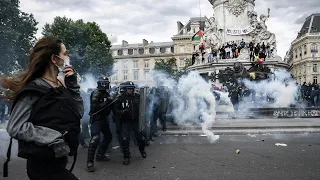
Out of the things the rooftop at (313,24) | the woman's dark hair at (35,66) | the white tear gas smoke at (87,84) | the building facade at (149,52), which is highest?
the rooftop at (313,24)

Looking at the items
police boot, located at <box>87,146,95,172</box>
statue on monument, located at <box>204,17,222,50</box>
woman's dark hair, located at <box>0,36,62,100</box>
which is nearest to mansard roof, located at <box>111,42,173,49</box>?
statue on monument, located at <box>204,17,222,50</box>

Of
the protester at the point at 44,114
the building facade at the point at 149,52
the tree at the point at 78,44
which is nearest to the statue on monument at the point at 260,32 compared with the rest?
the tree at the point at 78,44

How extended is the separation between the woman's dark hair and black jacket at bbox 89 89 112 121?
4.37 meters

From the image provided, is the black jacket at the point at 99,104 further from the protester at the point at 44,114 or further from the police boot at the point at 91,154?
the protester at the point at 44,114

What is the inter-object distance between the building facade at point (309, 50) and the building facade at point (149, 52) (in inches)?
940

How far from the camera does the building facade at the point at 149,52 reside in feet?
253

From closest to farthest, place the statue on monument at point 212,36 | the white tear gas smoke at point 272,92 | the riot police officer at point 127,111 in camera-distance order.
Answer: the riot police officer at point 127,111, the white tear gas smoke at point 272,92, the statue on monument at point 212,36

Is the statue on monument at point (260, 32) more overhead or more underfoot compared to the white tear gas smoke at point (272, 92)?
more overhead

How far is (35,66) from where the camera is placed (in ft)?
7.91

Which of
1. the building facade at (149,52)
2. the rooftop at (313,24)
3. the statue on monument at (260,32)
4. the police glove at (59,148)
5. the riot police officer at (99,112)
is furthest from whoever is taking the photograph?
the building facade at (149,52)

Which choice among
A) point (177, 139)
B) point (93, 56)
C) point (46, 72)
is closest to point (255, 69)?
point (177, 139)

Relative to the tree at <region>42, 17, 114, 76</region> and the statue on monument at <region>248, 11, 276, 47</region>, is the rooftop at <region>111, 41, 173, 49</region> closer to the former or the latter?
the tree at <region>42, 17, 114, 76</region>

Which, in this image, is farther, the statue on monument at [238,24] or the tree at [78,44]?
the tree at [78,44]

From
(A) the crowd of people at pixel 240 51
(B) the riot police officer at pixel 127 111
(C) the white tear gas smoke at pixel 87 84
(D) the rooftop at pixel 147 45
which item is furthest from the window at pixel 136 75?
(B) the riot police officer at pixel 127 111
